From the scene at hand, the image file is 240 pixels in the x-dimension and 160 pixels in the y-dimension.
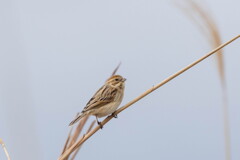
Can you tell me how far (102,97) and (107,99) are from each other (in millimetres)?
66

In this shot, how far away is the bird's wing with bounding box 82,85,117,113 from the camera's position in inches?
143

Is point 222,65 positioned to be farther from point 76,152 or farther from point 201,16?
point 76,152

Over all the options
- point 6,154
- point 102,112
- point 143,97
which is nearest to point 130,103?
point 143,97

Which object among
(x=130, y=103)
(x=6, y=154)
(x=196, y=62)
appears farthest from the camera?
(x=130, y=103)

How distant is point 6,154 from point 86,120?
573 mm

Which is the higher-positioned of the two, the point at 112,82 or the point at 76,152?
the point at 112,82

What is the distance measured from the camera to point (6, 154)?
7.02 feet

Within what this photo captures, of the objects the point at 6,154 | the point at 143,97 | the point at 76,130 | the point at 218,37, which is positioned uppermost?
the point at 218,37

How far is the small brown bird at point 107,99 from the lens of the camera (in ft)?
11.7

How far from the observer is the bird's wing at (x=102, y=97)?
364 centimetres

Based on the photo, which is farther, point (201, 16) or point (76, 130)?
point (201, 16)

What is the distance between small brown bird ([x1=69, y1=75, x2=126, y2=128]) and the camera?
141 inches

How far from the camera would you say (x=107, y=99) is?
371 centimetres

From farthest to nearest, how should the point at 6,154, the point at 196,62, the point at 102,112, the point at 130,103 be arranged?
the point at 102,112 → the point at 130,103 → the point at 196,62 → the point at 6,154
